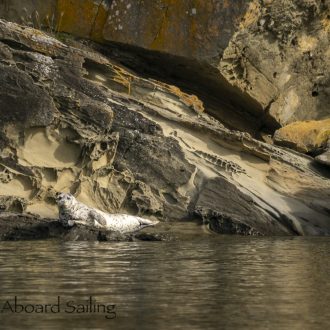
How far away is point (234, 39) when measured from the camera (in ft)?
55.7

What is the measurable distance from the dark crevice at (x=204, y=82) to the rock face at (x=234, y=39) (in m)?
0.02

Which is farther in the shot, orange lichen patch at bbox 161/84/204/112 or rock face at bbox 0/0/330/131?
rock face at bbox 0/0/330/131

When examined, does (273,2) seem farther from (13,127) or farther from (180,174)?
(13,127)

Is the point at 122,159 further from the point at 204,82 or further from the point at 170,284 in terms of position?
the point at 170,284

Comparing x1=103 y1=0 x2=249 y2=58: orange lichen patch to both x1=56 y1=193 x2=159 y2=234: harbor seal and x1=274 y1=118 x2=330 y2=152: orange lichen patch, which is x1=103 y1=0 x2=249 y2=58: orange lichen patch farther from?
x1=56 y1=193 x2=159 y2=234: harbor seal

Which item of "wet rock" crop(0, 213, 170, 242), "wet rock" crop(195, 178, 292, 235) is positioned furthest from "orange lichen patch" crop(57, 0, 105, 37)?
"wet rock" crop(0, 213, 170, 242)

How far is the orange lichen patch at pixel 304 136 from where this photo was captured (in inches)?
669

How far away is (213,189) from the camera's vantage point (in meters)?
14.4

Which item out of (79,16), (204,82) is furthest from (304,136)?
(79,16)

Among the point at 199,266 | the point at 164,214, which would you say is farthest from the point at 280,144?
the point at 199,266

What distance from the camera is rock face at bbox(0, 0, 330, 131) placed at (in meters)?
16.7

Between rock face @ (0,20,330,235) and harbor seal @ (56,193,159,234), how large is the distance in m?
0.89

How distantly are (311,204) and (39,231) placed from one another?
4.71 m

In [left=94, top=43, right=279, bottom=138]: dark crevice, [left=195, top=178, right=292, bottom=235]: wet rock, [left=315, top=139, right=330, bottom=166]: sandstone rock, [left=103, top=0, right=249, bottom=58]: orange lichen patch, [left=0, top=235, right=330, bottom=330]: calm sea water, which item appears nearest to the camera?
[left=0, top=235, right=330, bottom=330]: calm sea water
